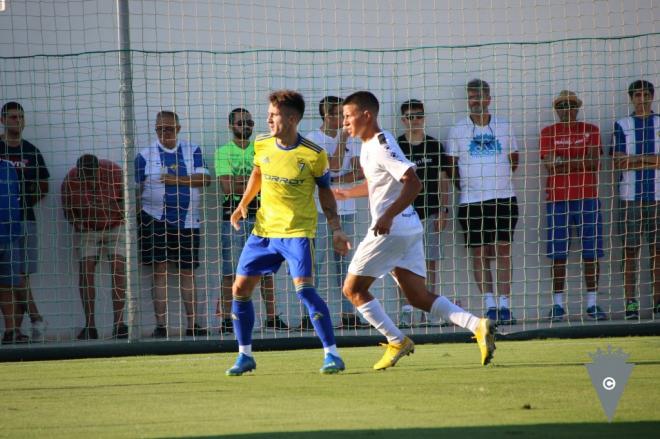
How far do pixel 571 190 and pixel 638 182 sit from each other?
2.62 feet

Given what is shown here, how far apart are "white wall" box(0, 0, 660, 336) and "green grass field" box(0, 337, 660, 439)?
2.90m

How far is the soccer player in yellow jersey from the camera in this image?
8805 millimetres

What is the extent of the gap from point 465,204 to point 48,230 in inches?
188

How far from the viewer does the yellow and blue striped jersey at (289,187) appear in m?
8.86

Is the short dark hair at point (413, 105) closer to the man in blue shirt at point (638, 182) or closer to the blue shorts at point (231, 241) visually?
the blue shorts at point (231, 241)

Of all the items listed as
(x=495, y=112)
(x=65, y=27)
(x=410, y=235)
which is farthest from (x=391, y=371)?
(x=65, y=27)

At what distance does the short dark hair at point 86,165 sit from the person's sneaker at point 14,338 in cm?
188

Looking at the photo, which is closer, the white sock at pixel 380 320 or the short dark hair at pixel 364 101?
the short dark hair at pixel 364 101

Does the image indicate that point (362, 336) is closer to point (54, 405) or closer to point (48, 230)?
point (48, 230)

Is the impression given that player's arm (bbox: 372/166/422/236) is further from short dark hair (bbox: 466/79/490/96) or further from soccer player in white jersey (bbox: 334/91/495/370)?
short dark hair (bbox: 466/79/490/96)

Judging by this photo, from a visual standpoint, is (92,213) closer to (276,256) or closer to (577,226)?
(276,256)

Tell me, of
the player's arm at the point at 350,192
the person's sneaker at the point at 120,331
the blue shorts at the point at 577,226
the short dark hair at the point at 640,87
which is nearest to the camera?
the player's arm at the point at 350,192

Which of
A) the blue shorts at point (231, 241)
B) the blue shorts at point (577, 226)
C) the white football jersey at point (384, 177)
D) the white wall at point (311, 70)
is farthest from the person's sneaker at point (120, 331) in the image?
the blue shorts at point (577, 226)

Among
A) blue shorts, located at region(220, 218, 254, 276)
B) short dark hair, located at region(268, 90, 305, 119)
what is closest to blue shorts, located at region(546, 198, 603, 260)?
blue shorts, located at region(220, 218, 254, 276)
